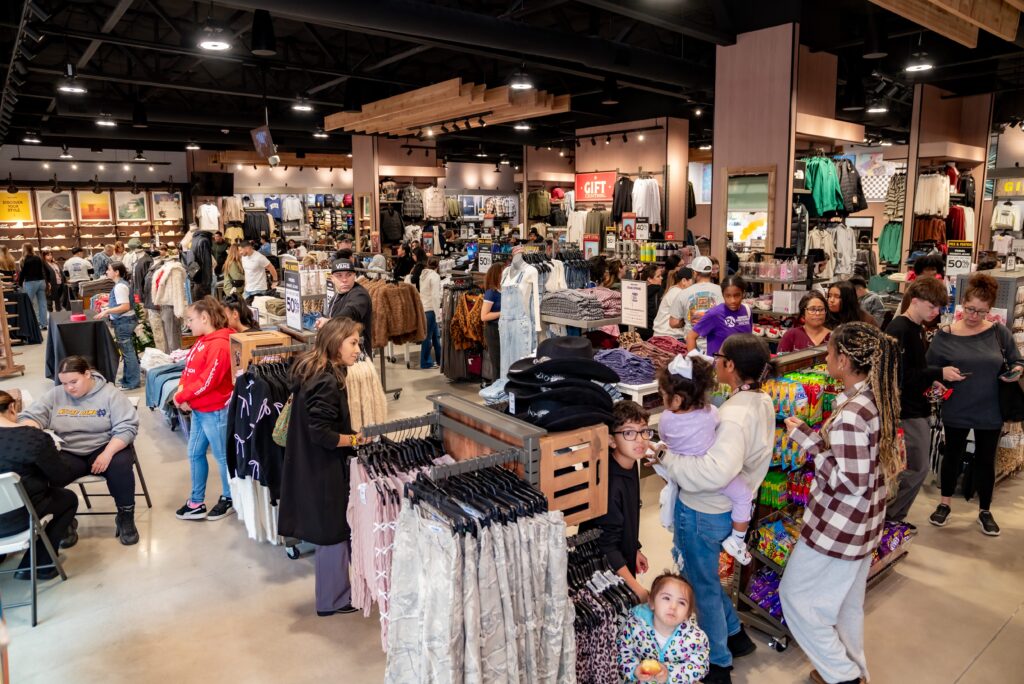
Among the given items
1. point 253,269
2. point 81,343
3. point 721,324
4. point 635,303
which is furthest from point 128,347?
point 721,324

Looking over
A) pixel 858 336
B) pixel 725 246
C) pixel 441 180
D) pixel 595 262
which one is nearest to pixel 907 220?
pixel 725 246

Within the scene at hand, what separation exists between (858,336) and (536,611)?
6.00ft

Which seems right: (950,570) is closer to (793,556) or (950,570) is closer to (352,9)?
(793,556)

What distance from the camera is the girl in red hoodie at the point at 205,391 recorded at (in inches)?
193

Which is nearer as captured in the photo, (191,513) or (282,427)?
(282,427)

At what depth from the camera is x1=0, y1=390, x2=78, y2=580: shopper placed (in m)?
4.04

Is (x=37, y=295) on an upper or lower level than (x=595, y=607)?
upper

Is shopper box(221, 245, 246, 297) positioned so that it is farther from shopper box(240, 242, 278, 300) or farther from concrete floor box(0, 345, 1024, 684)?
concrete floor box(0, 345, 1024, 684)

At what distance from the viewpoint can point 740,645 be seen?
3459 millimetres

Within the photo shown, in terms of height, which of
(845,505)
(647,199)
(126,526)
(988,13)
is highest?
(988,13)

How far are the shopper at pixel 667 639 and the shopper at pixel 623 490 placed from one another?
83 millimetres

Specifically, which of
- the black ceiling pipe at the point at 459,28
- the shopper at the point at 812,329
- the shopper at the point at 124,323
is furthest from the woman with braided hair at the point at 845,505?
the shopper at the point at 124,323

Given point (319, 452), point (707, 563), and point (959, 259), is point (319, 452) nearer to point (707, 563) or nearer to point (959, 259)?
point (707, 563)

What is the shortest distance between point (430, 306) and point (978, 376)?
6.49m
